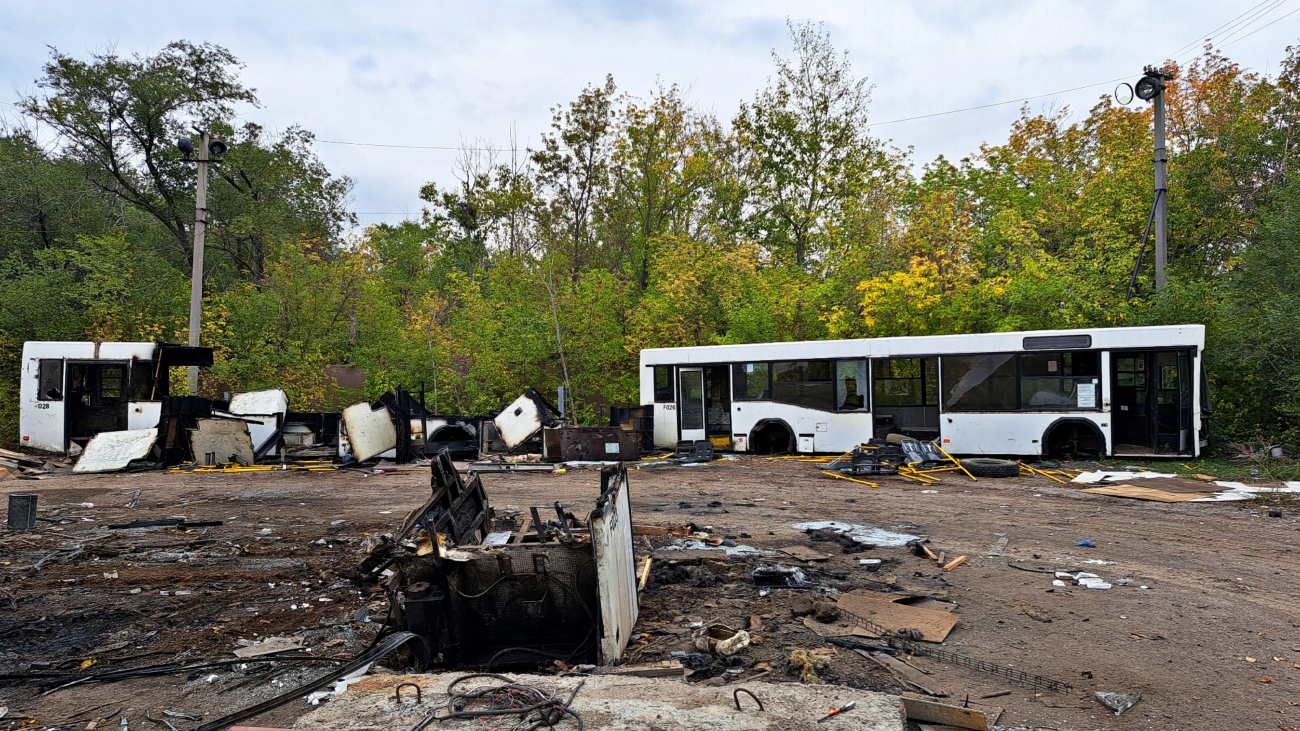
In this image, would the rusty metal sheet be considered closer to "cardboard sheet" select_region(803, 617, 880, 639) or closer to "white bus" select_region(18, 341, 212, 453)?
"cardboard sheet" select_region(803, 617, 880, 639)

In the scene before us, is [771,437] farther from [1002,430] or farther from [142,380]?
[142,380]

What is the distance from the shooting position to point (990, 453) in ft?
48.1

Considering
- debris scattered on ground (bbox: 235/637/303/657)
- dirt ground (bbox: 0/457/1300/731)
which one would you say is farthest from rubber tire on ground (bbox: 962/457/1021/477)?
debris scattered on ground (bbox: 235/637/303/657)

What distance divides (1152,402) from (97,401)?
76.2ft

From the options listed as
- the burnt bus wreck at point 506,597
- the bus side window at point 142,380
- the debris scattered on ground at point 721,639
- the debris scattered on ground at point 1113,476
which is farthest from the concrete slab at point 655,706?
the bus side window at point 142,380

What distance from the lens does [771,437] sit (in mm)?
17312

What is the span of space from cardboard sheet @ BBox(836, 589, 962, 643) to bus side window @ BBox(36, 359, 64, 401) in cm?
1914

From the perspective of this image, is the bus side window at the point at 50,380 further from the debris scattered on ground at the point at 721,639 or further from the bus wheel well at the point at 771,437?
the debris scattered on ground at the point at 721,639

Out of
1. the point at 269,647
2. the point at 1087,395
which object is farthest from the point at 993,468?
the point at 269,647

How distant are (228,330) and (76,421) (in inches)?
172

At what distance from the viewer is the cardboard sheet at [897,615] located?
530cm

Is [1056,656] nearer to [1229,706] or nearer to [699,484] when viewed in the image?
[1229,706]

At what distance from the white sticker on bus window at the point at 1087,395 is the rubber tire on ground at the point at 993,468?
6.99 feet

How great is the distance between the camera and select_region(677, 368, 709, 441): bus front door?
57.0 feet
